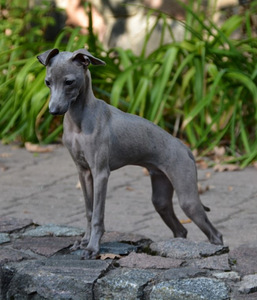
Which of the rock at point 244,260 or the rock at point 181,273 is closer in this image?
the rock at point 181,273

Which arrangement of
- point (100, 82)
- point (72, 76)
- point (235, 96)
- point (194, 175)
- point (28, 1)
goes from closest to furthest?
point (72, 76), point (194, 175), point (235, 96), point (100, 82), point (28, 1)

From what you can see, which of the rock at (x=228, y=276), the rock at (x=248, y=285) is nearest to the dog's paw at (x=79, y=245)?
the rock at (x=228, y=276)

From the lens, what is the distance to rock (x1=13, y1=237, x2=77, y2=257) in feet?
12.2

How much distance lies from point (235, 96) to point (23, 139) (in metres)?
2.04

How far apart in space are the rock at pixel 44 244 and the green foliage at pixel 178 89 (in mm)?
2696

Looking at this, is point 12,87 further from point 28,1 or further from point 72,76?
point 72,76

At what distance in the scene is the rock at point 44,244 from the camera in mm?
3727

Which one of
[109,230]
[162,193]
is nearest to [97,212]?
[162,193]

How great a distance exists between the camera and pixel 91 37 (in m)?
7.18

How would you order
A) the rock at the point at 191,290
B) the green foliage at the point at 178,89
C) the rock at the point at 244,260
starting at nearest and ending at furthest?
1. the rock at the point at 191,290
2. the rock at the point at 244,260
3. the green foliage at the point at 178,89

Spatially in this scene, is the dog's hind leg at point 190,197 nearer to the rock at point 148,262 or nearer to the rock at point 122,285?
the rock at point 148,262

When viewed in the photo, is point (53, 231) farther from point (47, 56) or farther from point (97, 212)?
point (47, 56)

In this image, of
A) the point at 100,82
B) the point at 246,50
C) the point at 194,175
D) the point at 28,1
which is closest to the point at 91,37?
the point at 100,82

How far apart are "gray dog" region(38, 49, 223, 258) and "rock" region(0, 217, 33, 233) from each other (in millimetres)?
608
